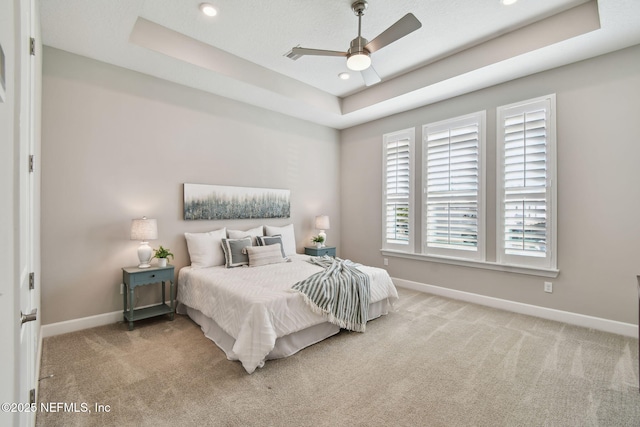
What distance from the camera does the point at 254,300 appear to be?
2529 mm

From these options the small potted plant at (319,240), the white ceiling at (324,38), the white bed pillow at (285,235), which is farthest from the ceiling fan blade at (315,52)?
the small potted plant at (319,240)

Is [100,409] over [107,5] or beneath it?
beneath

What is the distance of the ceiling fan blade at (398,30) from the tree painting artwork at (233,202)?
272 cm

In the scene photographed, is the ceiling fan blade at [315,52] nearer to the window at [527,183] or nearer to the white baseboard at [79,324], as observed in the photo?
the window at [527,183]

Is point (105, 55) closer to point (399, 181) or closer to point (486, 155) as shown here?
point (399, 181)

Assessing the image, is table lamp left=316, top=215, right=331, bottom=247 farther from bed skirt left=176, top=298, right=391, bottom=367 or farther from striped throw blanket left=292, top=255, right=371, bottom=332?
bed skirt left=176, top=298, right=391, bottom=367

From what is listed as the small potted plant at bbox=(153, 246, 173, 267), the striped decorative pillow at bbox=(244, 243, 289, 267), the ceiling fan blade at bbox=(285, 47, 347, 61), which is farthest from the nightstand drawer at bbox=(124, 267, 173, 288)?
the ceiling fan blade at bbox=(285, 47, 347, 61)

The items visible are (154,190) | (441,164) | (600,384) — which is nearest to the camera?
(600,384)

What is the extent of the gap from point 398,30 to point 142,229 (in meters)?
3.28

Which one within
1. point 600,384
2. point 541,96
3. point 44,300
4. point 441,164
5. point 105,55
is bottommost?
point 600,384

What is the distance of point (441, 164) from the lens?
4.51 m

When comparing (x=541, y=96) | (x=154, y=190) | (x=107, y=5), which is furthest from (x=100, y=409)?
(x=541, y=96)

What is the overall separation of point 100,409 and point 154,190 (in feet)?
8.08

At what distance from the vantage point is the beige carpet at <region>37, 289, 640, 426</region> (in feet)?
6.34
